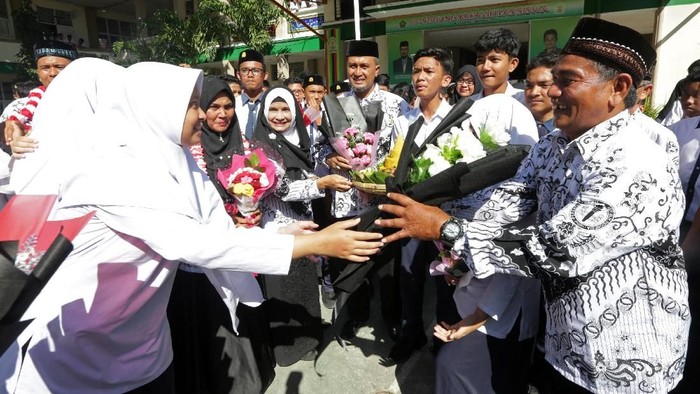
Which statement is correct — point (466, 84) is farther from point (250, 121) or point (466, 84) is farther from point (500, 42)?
point (250, 121)

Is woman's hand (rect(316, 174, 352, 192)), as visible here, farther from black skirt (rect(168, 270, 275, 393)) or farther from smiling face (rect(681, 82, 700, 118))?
smiling face (rect(681, 82, 700, 118))

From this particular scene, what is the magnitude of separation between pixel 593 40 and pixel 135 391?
2.40 meters

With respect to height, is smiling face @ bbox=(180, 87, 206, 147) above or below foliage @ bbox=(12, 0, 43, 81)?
below

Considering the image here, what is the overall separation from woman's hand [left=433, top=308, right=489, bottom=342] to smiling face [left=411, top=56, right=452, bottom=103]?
88.8 inches

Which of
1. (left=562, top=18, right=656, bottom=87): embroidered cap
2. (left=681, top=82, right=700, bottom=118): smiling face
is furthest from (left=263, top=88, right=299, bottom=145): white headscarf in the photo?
(left=681, top=82, right=700, bottom=118): smiling face

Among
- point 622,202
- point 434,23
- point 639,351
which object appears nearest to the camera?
point 622,202

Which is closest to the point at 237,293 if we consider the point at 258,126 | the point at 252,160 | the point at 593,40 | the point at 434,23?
the point at 252,160

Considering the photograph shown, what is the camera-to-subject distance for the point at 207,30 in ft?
59.2

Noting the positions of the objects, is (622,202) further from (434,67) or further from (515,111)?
(434,67)

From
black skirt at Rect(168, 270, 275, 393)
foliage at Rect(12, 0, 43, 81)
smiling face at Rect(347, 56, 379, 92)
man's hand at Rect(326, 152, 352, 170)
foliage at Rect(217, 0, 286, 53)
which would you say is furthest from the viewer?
foliage at Rect(12, 0, 43, 81)

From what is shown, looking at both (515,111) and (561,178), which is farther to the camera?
(515,111)

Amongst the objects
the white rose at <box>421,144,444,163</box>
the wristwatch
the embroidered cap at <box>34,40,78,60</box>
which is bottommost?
the wristwatch

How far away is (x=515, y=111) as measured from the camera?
319cm

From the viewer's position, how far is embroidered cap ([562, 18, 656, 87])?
156 cm
